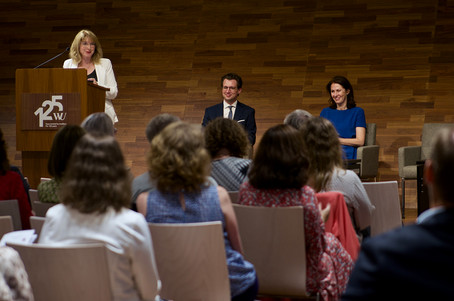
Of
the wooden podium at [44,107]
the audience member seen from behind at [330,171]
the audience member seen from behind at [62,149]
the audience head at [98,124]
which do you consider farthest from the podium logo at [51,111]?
the audience member seen from behind at [330,171]

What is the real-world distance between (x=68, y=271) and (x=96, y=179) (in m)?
0.29

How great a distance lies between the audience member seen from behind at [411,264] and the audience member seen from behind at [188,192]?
1.29 meters

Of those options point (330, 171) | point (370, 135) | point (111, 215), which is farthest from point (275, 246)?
point (370, 135)

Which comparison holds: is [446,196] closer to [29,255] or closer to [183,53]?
[29,255]

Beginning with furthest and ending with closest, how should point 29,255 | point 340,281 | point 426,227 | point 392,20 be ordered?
1. point 392,20
2. point 340,281
3. point 29,255
4. point 426,227

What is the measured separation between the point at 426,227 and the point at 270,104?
704 centimetres

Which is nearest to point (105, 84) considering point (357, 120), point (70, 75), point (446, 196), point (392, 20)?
point (70, 75)

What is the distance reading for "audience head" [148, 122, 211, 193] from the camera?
230cm

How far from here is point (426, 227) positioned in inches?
42.3

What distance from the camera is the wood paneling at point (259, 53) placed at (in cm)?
772

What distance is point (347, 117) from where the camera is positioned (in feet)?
21.3

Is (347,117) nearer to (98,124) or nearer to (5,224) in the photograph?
(98,124)

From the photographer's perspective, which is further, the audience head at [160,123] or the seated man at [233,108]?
the seated man at [233,108]

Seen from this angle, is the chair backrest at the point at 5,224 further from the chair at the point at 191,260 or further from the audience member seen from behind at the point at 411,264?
the audience member seen from behind at the point at 411,264
